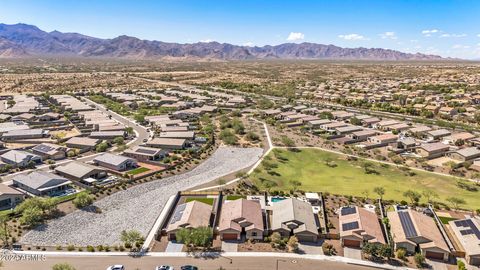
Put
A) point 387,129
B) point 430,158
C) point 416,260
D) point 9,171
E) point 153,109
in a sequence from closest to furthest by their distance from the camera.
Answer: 1. point 416,260
2. point 9,171
3. point 430,158
4. point 387,129
5. point 153,109

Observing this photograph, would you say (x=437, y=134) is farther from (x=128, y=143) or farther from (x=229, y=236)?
(x=128, y=143)

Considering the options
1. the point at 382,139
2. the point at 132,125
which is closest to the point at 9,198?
the point at 132,125

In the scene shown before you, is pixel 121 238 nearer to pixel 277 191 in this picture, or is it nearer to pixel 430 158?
pixel 277 191

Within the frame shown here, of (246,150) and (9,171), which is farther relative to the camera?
(246,150)

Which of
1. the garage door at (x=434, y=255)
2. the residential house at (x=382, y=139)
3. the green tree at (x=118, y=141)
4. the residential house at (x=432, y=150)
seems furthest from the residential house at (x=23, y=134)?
the residential house at (x=432, y=150)

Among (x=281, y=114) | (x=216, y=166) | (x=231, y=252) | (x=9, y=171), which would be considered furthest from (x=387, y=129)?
(x=9, y=171)

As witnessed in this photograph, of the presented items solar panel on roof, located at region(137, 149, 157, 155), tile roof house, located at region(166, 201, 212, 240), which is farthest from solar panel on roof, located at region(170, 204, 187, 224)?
solar panel on roof, located at region(137, 149, 157, 155)

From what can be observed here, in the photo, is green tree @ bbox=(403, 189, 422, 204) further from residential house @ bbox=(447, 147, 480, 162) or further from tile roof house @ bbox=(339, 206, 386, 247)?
residential house @ bbox=(447, 147, 480, 162)
